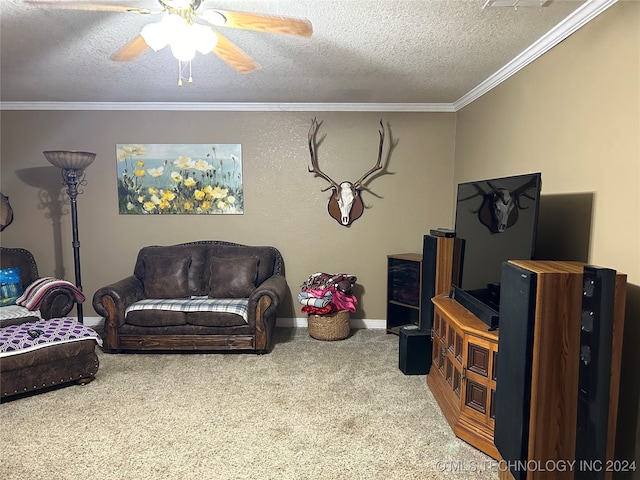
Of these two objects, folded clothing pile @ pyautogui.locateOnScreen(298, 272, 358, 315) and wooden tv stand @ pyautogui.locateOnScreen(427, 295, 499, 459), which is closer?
wooden tv stand @ pyautogui.locateOnScreen(427, 295, 499, 459)

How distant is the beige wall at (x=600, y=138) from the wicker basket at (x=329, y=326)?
216cm

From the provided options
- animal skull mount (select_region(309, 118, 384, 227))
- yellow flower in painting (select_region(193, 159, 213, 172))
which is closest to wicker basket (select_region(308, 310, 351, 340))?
animal skull mount (select_region(309, 118, 384, 227))

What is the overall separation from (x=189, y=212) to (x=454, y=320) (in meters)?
3.16

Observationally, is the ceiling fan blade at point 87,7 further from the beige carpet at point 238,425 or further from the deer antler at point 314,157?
the deer antler at point 314,157

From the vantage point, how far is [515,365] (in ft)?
5.90

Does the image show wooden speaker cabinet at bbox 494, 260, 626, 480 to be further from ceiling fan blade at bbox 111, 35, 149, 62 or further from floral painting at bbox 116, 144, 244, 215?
floral painting at bbox 116, 144, 244, 215

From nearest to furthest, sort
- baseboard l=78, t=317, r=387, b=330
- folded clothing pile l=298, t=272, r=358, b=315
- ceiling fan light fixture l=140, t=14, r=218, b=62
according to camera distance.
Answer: ceiling fan light fixture l=140, t=14, r=218, b=62 < folded clothing pile l=298, t=272, r=358, b=315 < baseboard l=78, t=317, r=387, b=330

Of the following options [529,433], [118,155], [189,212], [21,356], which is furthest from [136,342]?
[529,433]

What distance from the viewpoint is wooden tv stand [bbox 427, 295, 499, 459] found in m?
2.30

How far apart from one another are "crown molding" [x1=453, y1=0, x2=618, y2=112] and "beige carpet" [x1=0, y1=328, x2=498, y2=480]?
95.4 inches

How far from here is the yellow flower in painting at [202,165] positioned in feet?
14.8

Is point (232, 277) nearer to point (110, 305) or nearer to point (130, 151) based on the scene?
point (110, 305)

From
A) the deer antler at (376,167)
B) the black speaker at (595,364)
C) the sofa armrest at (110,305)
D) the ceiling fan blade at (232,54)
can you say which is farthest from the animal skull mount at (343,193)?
the black speaker at (595,364)

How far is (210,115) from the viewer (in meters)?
4.48
